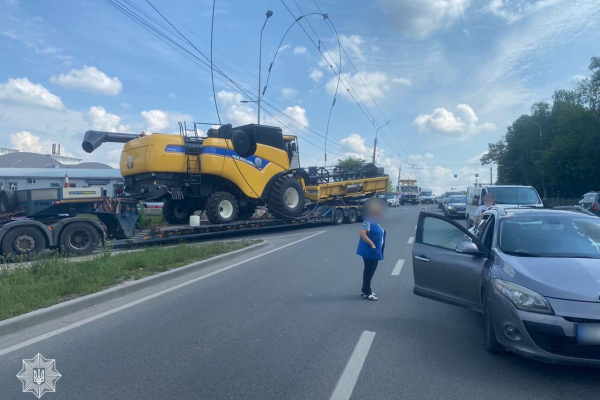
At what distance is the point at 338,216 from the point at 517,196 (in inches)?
383

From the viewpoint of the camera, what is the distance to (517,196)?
51.9ft

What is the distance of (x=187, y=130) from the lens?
52.1 feet

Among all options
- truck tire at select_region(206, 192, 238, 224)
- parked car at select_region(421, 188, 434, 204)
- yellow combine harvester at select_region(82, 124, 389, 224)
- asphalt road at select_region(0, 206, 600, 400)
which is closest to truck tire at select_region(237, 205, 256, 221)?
yellow combine harvester at select_region(82, 124, 389, 224)

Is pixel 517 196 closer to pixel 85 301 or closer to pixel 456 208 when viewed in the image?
pixel 85 301

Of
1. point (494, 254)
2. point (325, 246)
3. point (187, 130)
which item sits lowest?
point (325, 246)

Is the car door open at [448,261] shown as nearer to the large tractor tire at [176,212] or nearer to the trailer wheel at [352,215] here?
the large tractor tire at [176,212]

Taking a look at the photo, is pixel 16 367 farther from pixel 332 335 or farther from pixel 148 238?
pixel 148 238

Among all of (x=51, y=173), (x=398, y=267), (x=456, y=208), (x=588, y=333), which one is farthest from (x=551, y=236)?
(x=51, y=173)

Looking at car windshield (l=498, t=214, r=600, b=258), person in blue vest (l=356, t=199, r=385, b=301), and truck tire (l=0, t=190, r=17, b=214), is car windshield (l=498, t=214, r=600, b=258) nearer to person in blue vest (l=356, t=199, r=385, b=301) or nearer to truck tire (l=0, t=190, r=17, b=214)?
person in blue vest (l=356, t=199, r=385, b=301)

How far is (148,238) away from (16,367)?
970 centimetres

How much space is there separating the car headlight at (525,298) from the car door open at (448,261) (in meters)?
0.80

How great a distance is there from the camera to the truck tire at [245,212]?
64.0 ft

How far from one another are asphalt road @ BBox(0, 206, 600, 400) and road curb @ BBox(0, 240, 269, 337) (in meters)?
0.17

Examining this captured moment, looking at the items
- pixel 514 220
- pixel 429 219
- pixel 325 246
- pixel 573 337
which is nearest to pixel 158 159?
pixel 325 246
